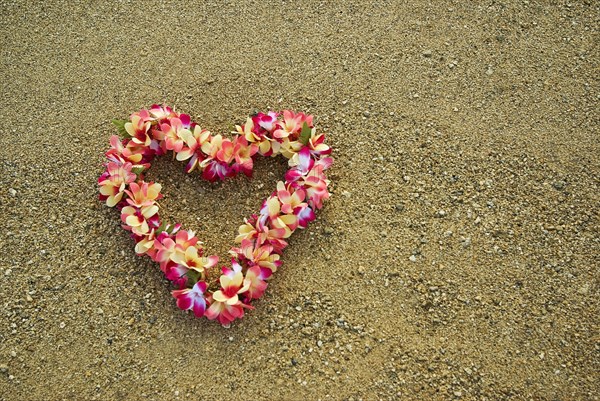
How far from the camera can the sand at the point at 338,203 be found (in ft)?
6.54

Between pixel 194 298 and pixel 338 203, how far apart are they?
0.66 m

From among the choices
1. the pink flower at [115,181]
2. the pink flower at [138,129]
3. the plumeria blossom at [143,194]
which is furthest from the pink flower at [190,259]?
the pink flower at [138,129]

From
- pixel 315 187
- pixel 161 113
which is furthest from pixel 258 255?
pixel 161 113

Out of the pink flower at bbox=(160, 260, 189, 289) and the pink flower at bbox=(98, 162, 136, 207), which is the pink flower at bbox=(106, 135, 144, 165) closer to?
the pink flower at bbox=(98, 162, 136, 207)

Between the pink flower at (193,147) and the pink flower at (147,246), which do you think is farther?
the pink flower at (193,147)

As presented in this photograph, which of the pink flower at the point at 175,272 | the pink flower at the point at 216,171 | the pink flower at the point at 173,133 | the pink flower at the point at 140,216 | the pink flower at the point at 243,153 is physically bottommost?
the pink flower at the point at 175,272

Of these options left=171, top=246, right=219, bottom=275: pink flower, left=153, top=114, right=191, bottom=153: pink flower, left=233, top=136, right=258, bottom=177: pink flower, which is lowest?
left=171, top=246, right=219, bottom=275: pink flower

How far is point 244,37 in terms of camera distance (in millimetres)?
2666

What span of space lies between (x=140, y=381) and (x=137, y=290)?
0.32 metres

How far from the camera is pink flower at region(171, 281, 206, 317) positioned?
77.9 inches

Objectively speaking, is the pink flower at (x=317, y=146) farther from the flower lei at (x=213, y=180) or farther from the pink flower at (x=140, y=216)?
the pink flower at (x=140, y=216)

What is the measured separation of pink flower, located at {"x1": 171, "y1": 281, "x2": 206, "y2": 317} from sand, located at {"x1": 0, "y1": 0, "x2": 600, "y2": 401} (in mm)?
95

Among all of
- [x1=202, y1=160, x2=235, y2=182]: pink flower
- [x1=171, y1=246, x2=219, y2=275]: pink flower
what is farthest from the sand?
[x1=171, y1=246, x2=219, y2=275]: pink flower

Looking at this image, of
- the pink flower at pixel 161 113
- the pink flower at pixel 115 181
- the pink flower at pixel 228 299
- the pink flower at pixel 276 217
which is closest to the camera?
the pink flower at pixel 228 299
